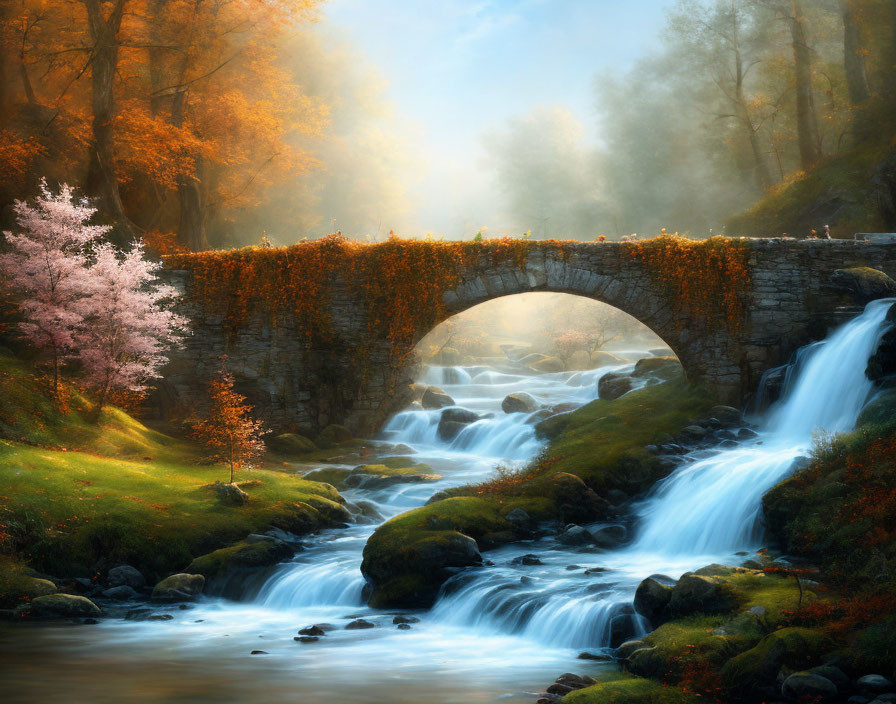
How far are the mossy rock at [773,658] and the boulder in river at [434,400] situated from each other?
21239 millimetres

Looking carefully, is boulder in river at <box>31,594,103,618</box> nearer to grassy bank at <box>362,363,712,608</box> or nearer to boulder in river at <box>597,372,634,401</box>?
grassy bank at <box>362,363,712,608</box>

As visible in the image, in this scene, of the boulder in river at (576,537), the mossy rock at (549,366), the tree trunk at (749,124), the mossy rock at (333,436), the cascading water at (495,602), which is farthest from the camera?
the mossy rock at (549,366)

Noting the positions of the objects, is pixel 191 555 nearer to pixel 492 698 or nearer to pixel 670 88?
pixel 492 698

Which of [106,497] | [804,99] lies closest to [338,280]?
[106,497]

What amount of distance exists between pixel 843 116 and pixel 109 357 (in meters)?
27.5

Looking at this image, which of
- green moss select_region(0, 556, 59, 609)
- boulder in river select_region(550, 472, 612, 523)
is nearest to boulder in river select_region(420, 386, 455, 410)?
boulder in river select_region(550, 472, 612, 523)

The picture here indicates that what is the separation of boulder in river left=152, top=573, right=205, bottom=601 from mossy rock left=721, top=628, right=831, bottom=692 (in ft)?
26.1

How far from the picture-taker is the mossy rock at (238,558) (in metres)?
12.6

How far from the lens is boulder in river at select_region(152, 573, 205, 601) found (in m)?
12.0

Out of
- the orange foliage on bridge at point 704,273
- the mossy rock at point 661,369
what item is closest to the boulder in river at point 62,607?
the orange foliage on bridge at point 704,273

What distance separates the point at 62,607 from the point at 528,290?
A: 14.0m

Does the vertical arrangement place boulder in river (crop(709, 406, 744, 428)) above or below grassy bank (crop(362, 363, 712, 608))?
above

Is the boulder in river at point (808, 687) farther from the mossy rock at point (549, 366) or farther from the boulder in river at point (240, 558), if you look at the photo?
the mossy rock at point (549, 366)

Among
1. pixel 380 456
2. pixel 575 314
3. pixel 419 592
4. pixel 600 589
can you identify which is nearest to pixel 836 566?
pixel 600 589
